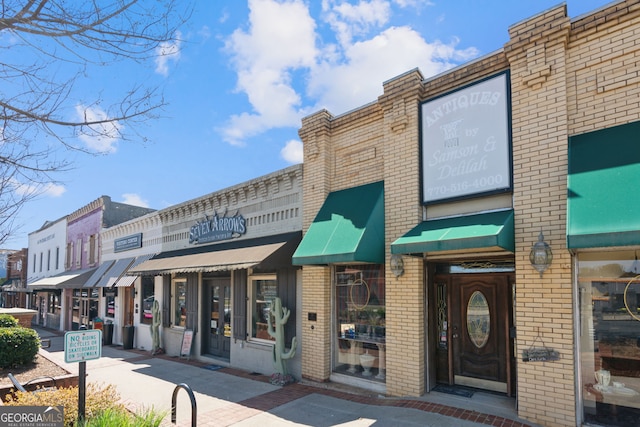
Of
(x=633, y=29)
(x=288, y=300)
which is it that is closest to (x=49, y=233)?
(x=288, y=300)

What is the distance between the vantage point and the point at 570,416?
5742 millimetres

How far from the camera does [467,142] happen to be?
7.38 m

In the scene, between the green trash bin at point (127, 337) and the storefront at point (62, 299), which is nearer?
the green trash bin at point (127, 337)

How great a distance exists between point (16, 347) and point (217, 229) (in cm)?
579

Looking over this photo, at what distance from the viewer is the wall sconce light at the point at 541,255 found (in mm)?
5973

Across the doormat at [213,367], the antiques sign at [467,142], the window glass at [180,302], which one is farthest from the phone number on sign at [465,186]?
the window glass at [180,302]

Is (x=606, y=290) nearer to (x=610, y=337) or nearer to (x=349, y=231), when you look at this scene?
(x=610, y=337)

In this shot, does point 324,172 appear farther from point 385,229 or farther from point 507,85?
point 507,85

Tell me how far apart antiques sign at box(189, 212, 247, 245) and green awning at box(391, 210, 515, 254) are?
6212mm

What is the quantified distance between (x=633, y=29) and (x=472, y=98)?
238 centimetres

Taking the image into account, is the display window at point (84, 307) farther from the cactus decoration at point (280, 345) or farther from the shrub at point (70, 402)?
the shrub at point (70, 402)

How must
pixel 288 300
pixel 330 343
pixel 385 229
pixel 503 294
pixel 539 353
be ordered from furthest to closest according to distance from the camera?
1. pixel 288 300
2. pixel 330 343
3. pixel 385 229
4. pixel 503 294
5. pixel 539 353

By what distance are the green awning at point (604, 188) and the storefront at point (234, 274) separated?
20.2ft

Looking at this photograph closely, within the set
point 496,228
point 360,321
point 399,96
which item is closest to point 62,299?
point 360,321
